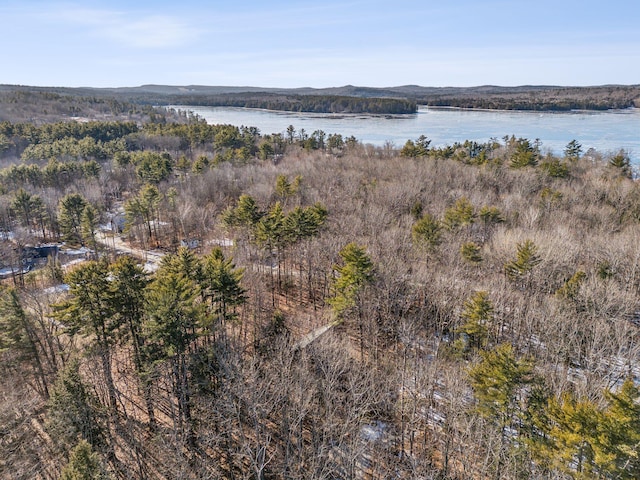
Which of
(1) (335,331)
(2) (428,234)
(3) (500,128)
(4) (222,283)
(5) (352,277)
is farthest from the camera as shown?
(3) (500,128)

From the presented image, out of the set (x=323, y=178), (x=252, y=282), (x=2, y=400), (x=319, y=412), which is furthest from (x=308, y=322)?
(x=323, y=178)

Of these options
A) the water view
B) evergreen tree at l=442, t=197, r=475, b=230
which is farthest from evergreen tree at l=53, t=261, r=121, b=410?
the water view

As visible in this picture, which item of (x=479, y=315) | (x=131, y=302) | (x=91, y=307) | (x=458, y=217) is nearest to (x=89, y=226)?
(x=131, y=302)

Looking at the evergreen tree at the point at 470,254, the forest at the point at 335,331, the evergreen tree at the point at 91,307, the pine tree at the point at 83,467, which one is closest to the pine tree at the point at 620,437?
the forest at the point at 335,331

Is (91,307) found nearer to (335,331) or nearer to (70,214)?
(335,331)

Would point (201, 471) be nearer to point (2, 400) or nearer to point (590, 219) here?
point (2, 400)
